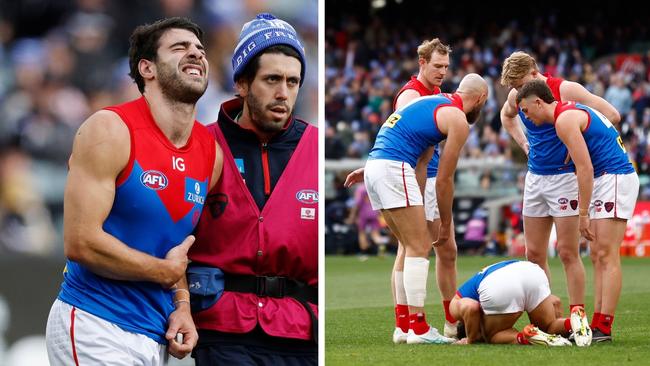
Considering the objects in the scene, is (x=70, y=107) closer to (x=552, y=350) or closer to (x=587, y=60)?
(x=552, y=350)

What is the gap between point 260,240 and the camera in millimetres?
3721

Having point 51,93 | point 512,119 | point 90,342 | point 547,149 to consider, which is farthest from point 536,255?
A: point 90,342

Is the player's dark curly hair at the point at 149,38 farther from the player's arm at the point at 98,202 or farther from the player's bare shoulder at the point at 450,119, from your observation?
the player's bare shoulder at the point at 450,119

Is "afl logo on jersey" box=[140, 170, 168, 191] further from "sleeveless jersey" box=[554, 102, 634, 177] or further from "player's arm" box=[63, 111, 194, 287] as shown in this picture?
"sleeveless jersey" box=[554, 102, 634, 177]

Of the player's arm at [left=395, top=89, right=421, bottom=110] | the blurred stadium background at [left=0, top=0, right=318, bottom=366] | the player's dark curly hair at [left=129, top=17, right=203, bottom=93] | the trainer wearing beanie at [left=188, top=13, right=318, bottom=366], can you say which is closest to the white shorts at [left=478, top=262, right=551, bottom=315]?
the player's arm at [left=395, top=89, right=421, bottom=110]

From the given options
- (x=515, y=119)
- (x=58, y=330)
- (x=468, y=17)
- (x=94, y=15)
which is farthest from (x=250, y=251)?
(x=468, y=17)

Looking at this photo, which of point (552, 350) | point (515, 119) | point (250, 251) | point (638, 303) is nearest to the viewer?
point (250, 251)

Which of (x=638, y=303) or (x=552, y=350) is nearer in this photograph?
(x=552, y=350)

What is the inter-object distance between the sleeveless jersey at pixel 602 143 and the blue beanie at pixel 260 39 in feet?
9.67

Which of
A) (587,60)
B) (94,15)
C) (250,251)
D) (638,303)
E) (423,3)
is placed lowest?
(638,303)

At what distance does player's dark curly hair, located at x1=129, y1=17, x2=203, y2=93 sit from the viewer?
362 centimetres

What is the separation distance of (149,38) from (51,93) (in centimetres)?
324

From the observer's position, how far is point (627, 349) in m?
6.00

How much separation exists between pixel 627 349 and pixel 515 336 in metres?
0.64
